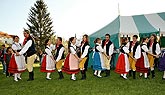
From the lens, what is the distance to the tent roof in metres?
13.0

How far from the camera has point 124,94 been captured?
5707mm

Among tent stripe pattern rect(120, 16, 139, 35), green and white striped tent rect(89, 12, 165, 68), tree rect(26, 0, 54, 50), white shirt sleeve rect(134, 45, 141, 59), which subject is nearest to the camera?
white shirt sleeve rect(134, 45, 141, 59)

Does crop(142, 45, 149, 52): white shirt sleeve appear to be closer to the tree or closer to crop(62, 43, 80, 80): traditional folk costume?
crop(62, 43, 80, 80): traditional folk costume

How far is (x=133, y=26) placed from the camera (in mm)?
13594

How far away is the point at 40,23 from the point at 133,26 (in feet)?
92.0

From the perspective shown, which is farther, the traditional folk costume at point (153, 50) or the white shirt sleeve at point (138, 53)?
the traditional folk costume at point (153, 50)

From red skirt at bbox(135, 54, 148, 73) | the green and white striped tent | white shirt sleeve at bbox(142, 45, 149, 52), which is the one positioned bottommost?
red skirt at bbox(135, 54, 148, 73)

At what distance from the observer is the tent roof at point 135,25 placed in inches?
512

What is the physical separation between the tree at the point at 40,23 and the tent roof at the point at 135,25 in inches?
1008

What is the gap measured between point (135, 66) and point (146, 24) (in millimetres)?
5479

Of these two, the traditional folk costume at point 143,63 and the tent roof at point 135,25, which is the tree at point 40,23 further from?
the traditional folk costume at point 143,63

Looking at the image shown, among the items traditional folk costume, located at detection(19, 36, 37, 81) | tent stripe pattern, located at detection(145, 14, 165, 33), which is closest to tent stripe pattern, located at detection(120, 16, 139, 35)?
tent stripe pattern, located at detection(145, 14, 165, 33)

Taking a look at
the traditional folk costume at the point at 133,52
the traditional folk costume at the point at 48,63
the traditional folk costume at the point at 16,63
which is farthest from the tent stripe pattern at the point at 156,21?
the traditional folk costume at the point at 16,63

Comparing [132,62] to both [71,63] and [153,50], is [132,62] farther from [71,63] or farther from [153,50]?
[71,63]
